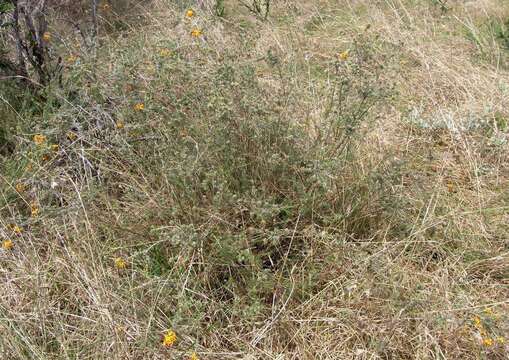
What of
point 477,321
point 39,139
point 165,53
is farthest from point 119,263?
point 477,321

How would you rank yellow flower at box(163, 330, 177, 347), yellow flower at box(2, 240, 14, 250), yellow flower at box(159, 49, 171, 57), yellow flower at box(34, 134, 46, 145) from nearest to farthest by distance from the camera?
1. yellow flower at box(163, 330, 177, 347)
2. yellow flower at box(2, 240, 14, 250)
3. yellow flower at box(34, 134, 46, 145)
4. yellow flower at box(159, 49, 171, 57)

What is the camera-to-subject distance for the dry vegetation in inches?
65.5

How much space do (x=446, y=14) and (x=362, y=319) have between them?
331 centimetres

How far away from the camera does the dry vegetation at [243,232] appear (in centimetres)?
166

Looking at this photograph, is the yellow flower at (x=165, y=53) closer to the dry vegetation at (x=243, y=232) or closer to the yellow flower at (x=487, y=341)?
the dry vegetation at (x=243, y=232)

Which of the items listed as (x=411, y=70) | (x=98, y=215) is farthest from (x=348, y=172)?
(x=411, y=70)

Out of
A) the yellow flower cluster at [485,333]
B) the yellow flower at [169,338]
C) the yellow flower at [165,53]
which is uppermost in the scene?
the yellow flower at [165,53]

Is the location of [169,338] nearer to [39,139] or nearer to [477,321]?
[477,321]

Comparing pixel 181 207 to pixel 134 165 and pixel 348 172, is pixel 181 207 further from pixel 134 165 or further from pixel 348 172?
A: pixel 348 172

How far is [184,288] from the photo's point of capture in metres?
1.70

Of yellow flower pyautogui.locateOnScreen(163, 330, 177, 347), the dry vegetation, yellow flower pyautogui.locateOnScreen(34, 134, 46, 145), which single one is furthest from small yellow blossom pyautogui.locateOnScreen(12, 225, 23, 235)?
yellow flower pyautogui.locateOnScreen(163, 330, 177, 347)

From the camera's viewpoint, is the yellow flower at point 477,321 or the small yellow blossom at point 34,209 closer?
the yellow flower at point 477,321

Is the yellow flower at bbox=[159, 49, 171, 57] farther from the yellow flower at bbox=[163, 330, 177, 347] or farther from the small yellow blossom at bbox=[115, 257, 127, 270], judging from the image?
the yellow flower at bbox=[163, 330, 177, 347]

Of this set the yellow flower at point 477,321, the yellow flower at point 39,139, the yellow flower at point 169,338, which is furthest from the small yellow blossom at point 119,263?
the yellow flower at point 477,321
